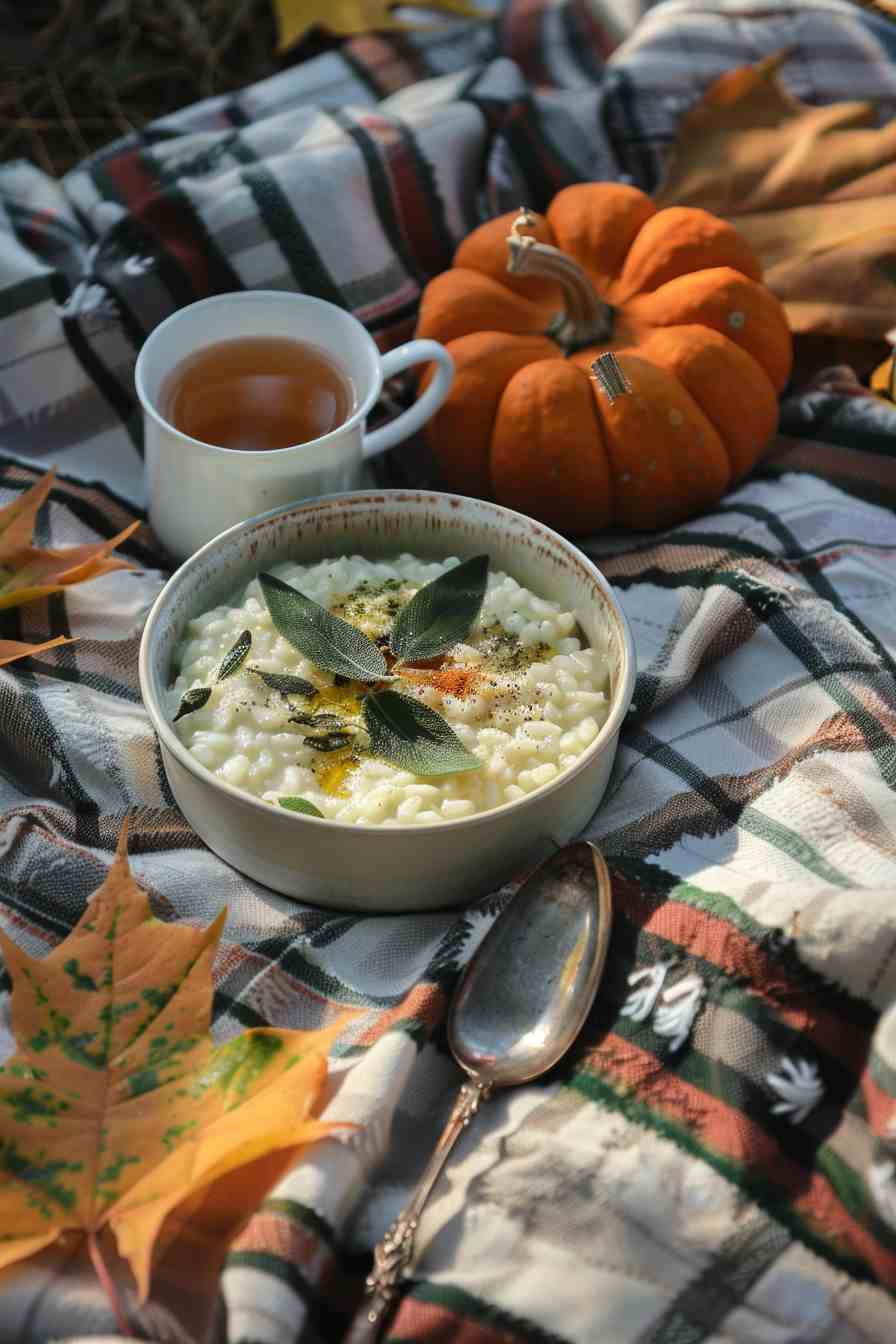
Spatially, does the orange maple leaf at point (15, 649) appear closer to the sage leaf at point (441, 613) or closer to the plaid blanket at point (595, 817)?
the plaid blanket at point (595, 817)

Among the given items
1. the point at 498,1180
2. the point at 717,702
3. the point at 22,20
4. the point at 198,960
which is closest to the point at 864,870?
the point at 717,702

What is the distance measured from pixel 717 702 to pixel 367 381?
25.3 inches

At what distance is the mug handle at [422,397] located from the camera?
1.89 m

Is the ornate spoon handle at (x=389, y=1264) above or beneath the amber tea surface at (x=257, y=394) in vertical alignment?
beneath

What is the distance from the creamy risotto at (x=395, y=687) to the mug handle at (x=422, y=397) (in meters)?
0.24

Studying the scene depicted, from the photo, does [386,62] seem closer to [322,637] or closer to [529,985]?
[322,637]

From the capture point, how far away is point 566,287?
194 cm

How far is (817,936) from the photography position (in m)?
1.25

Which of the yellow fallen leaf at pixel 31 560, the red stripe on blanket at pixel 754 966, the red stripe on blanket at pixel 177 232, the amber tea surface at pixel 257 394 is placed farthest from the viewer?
the red stripe on blanket at pixel 177 232

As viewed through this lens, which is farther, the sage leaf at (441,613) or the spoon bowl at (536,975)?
the sage leaf at (441,613)

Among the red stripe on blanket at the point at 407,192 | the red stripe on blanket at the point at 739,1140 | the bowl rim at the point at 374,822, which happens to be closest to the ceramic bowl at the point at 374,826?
the bowl rim at the point at 374,822

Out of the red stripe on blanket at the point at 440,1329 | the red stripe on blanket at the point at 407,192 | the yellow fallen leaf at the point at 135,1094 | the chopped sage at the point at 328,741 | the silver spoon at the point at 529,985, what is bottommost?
the red stripe on blanket at the point at 440,1329

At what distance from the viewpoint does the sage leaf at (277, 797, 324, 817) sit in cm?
143

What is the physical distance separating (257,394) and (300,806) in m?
0.71
